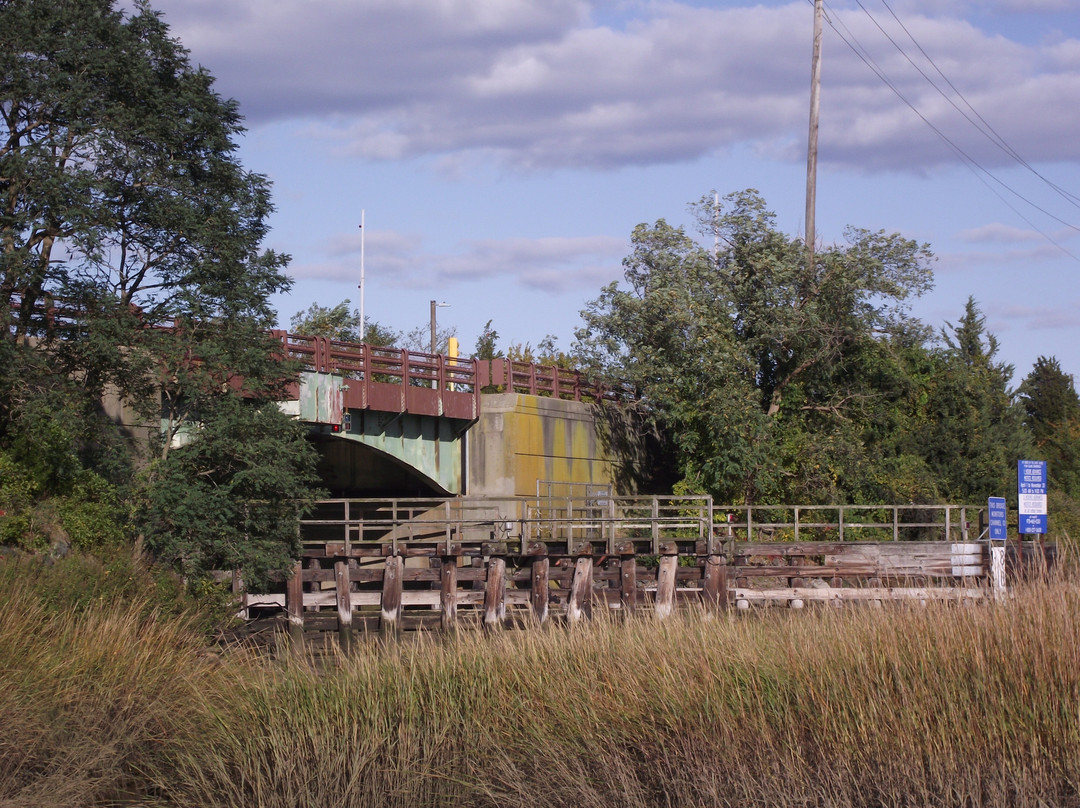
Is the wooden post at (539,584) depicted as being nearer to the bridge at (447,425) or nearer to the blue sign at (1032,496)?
the bridge at (447,425)

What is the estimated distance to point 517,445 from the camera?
32125 mm

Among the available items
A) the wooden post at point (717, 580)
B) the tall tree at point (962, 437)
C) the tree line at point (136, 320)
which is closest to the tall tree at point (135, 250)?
the tree line at point (136, 320)

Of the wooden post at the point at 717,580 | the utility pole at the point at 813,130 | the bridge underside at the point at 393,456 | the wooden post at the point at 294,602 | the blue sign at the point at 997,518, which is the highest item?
the utility pole at the point at 813,130

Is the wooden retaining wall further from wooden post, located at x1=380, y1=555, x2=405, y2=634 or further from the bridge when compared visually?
the bridge

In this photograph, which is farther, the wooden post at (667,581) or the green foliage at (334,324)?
the green foliage at (334,324)

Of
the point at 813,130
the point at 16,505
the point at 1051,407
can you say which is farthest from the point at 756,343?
the point at 1051,407

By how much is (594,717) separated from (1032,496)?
10.4m

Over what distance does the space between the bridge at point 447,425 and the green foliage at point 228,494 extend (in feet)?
24.3

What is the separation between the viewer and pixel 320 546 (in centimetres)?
2962

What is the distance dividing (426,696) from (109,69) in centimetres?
1370

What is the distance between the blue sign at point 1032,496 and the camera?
55.9 feet

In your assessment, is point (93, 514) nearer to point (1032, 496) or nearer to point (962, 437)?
point (1032, 496)

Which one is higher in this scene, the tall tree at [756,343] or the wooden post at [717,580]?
the tall tree at [756,343]

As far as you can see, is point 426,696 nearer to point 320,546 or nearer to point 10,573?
point 10,573
